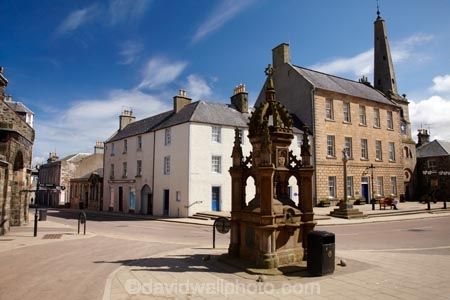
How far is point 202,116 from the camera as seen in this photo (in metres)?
27.5

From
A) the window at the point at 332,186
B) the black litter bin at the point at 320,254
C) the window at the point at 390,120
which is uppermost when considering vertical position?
the window at the point at 390,120

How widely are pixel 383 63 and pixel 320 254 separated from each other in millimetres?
43455

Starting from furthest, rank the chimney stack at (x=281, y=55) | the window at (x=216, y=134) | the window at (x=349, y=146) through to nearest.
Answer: the chimney stack at (x=281, y=55)
the window at (x=349, y=146)
the window at (x=216, y=134)

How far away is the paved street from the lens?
→ 6.62 m

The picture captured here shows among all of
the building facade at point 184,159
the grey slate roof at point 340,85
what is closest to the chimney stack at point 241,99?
the building facade at point 184,159

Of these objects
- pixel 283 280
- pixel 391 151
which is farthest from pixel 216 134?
pixel 391 151

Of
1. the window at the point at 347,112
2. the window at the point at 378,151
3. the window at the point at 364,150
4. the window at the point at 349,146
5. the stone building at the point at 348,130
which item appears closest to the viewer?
the stone building at the point at 348,130

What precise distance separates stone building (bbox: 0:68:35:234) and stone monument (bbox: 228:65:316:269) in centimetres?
1224

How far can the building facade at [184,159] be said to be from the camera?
26.5m

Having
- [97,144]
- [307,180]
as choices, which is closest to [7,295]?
[307,180]

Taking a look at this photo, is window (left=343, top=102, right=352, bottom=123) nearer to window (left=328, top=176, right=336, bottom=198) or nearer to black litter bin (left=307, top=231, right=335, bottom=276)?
window (left=328, top=176, right=336, bottom=198)

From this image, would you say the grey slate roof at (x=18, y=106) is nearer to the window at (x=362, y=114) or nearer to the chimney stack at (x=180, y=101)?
the chimney stack at (x=180, y=101)

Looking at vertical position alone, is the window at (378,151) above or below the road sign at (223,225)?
above

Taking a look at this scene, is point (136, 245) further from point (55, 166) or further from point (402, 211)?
point (55, 166)
